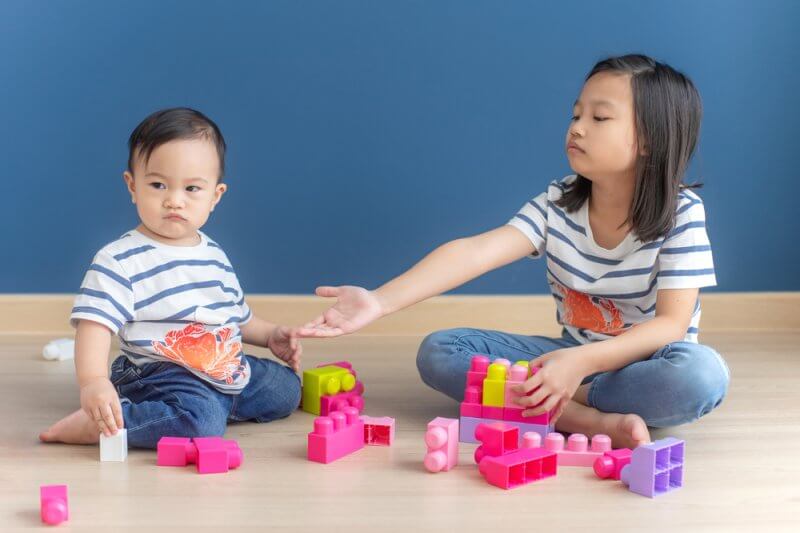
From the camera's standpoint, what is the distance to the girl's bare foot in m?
1.30

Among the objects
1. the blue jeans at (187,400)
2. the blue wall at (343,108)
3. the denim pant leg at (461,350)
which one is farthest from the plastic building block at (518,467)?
the blue wall at (343,108)

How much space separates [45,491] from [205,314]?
367 mm

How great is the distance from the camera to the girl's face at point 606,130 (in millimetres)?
1403

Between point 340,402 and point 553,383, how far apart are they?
33cm

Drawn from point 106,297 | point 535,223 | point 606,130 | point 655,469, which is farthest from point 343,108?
point 655,469

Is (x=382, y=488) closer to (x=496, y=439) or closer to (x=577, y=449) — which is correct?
(x=496, y=439)

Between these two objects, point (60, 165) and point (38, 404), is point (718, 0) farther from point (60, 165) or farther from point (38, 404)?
point (38, 404)

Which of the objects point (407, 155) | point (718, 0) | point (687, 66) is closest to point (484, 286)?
point (407, 155)

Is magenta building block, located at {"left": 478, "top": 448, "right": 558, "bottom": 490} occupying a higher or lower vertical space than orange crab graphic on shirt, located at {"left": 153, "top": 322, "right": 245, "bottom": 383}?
lower

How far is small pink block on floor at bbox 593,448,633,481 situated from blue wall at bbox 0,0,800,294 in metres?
0.88

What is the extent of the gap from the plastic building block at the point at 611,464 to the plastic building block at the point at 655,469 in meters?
0.01

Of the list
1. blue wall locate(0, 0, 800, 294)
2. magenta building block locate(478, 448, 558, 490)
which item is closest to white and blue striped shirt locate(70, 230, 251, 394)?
magenta building block locate(478, 448, 558, 490)

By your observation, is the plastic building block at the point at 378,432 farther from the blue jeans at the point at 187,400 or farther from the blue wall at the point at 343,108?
the blue wall at the point at 343,108

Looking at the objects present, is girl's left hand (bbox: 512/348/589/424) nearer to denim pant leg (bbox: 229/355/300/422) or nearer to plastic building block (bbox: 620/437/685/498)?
plastic building block (bbox: 620/437/685/498)
